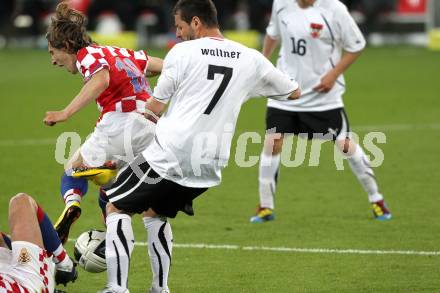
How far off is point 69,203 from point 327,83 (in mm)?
3298

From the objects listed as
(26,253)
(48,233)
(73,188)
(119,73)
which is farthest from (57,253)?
(119,73)

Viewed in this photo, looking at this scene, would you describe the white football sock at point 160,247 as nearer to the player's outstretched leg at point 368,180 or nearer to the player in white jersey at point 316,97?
the player in white jersey at point 316,97

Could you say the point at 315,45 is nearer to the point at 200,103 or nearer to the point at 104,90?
the point at 104,90

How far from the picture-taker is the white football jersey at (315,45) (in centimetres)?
1071

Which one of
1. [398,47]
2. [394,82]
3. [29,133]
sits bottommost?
[398,47]

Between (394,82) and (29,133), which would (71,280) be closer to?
(29,133)

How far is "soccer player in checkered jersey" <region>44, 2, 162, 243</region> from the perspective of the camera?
794 centimetres

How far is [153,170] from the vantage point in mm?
7207

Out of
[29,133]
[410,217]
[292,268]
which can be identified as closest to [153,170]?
[292,268]

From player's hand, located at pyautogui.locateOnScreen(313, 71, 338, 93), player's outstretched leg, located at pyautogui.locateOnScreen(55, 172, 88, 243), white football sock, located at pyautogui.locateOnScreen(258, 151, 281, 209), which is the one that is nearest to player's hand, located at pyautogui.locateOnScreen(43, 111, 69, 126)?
player's outstretched leg, located at pyautogui.locateOnScreen(55, 172, 88, 243)

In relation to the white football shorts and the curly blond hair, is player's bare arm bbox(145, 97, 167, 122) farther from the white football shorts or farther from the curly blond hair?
the curly blond hair

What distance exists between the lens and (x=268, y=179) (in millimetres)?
10695

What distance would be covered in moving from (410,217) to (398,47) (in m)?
23.1

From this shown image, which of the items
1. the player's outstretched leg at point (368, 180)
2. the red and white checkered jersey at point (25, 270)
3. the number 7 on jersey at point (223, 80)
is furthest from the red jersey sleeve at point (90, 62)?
the player's outstretched leg at point (368, 180)
